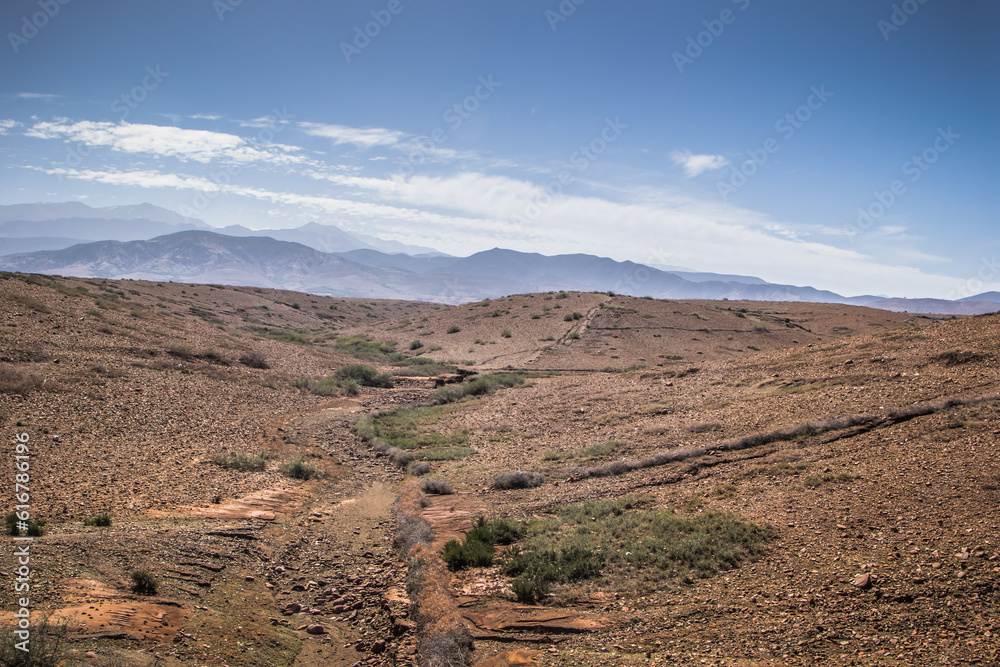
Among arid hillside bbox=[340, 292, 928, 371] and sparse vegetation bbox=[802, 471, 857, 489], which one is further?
arid hillside bbox=[340, 292, 928, 371]

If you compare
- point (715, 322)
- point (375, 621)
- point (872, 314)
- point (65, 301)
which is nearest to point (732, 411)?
point (375, 621)

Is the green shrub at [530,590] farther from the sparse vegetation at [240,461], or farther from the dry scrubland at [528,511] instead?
the sparse vegetation at [240,461]

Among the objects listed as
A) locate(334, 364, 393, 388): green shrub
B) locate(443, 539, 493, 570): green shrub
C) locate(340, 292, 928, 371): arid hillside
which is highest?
locate(340, 292, 928, 371): arid hillside

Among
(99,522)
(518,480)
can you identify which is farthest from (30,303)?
(518,480)

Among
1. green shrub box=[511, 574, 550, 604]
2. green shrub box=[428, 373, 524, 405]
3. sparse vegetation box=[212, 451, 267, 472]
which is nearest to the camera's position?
green shrub box=[511, 574, 550, 604]

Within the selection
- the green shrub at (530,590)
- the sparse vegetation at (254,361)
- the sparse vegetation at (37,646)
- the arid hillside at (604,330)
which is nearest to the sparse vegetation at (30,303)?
the sparse vegetation at (254,361)

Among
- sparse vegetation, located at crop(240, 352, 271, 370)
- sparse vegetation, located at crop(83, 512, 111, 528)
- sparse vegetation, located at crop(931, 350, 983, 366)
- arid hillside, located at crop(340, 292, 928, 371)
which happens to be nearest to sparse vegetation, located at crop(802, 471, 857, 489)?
sparse vegetation, located at crop(931, 350, 983, 366)

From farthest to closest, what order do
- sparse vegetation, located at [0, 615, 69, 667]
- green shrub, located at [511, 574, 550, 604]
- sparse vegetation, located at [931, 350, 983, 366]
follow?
1. sparse vegetation, located at [931, 350, 983, 366]
2. green shrub, located at [511, 574, 550, 604]
3. sparse vegetation, located at [0, 615, 69, 667]

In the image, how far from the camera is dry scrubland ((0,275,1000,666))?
6352 mm

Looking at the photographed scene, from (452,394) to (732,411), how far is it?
13036 mm

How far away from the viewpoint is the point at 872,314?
53594 millimetres

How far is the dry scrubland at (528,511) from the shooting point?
6.35 metres

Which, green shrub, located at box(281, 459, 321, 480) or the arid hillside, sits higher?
the arid hillside

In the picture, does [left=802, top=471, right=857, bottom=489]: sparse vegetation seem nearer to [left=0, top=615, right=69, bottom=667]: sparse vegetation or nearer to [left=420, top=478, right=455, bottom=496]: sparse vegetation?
[left=420, top=478, right=455, bottom=496]: sparse vegetation
